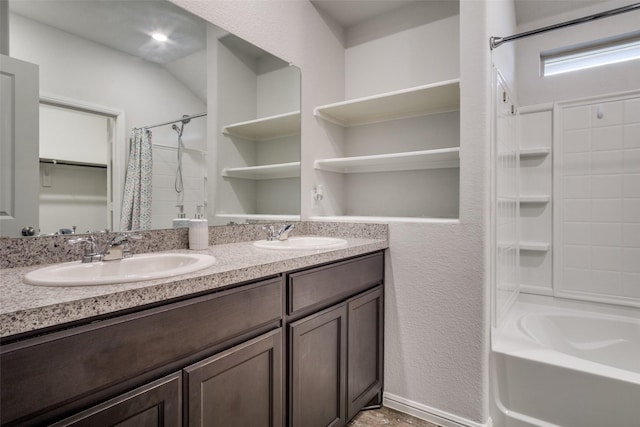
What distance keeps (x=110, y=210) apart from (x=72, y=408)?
762 millimetres

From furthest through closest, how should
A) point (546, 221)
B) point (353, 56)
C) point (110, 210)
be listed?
point (353, 56) < point (546, 221) < point (110, 210)

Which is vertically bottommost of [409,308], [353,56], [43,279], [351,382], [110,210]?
[351,382]

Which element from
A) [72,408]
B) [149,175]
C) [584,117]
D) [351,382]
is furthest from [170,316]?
[584,117]

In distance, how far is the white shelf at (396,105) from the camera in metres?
1.98

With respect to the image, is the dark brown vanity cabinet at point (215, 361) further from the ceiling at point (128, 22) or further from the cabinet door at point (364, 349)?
the ceiling at point (128, 22)

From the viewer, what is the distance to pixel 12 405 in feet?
2.06

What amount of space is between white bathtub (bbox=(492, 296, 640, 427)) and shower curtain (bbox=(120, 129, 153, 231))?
1.76 metres

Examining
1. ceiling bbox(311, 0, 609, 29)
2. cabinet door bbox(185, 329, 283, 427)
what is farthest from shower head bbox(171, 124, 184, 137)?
ceiling bbox(311, 0, 609, 29)

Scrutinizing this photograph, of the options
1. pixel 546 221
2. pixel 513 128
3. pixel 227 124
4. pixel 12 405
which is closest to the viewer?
pixel 12 405

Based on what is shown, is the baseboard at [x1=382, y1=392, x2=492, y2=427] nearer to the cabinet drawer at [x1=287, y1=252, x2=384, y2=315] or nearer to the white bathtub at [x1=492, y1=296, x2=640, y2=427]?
the white bathtub at [x1=492, y1=296, x2=640, y2=427]

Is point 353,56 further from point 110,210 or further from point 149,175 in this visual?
point 110,210

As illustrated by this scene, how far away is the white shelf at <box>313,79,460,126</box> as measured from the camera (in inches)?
78.1

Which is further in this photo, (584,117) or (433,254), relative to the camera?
(584,117)

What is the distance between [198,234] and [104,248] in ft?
1.20
